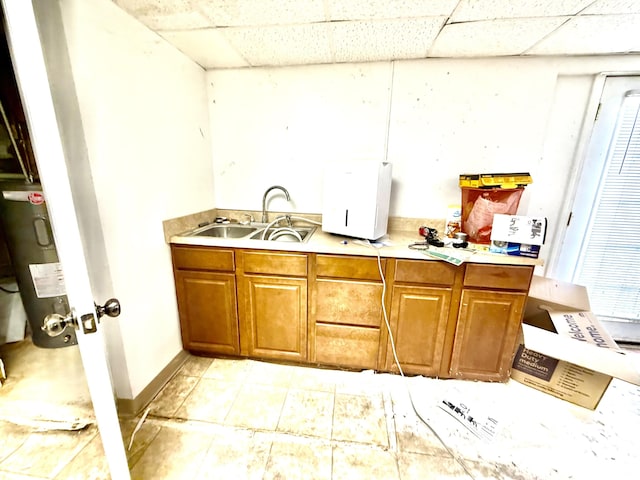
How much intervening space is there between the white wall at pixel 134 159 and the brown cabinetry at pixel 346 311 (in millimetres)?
952

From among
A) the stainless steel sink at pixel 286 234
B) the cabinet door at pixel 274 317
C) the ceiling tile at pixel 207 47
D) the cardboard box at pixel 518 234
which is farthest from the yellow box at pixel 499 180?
the ceiling tile at pixel 207 47

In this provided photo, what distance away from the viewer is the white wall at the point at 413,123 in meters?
1.72

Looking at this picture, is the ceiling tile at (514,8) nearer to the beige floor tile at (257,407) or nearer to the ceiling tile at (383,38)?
the ceiling tile at (383,38)

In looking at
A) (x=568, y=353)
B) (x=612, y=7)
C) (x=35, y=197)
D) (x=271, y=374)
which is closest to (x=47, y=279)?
(x=35, y=197)

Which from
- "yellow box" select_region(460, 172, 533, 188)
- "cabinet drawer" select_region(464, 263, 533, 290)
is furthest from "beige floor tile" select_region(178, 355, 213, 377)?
"yellow box" select_region(460, 172, 533, 188)

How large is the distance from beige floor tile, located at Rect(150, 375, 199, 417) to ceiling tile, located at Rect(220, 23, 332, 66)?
6.87 feet

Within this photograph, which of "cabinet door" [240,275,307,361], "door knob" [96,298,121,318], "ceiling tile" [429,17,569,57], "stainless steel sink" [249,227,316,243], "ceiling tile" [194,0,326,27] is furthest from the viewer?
"stainless steel sink" [249,227,316,243]

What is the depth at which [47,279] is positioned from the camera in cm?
141

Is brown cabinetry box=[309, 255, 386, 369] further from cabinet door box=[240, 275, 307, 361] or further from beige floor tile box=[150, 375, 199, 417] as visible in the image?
beige floor tile box=[150, 375, 199, 417]

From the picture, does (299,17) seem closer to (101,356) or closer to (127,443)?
(101,356)

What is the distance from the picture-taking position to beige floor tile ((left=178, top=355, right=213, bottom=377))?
1.68 metres

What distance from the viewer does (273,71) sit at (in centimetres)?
190

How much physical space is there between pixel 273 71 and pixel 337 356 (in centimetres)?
210

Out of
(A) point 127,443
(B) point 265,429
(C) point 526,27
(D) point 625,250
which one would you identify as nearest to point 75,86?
(A) point 127,443
